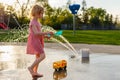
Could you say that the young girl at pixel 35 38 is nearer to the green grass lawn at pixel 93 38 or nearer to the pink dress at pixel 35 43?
the pink dress at pixel 35 43

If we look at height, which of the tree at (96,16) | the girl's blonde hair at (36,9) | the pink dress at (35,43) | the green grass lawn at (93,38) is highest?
the girl's blonde hair at (36,9)

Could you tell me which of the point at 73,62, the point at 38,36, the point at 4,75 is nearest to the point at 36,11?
the point at 38,36

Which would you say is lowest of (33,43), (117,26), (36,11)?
(117,26)

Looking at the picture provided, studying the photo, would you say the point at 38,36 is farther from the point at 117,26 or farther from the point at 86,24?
the point at 117,26

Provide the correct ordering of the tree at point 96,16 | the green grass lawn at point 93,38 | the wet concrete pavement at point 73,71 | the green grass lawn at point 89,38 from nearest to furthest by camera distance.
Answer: the wet concrete pavement at point 73,71 → the green grass lawn at point 93,38 → the green grass lawn at point 89,38 → the tree at point 96,16

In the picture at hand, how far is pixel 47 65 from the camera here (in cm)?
1140

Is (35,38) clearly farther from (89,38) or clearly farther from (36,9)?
(89,38)

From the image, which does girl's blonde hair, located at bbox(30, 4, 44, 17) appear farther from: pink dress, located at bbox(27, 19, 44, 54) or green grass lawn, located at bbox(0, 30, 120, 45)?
green grass lawn, located at bbox(0, 30, 120, 45)

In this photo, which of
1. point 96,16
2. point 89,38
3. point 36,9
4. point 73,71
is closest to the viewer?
point 36,9

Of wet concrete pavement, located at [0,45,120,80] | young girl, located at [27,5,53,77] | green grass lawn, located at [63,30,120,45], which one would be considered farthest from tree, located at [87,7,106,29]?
young girl, located at [27,5,53,77]

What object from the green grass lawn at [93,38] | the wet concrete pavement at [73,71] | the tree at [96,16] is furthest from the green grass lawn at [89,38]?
the tree at [96,16]

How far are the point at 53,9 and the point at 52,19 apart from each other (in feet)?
8.55

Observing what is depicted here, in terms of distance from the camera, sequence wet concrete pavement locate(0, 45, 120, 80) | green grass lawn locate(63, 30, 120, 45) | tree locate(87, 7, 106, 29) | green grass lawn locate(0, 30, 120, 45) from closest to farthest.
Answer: wet concrete pavement locate(0, 45, 120, 80) → green grass lawn locate(63, 30, 120, 45) → green grass lawn locate(0, 30, 120, 45) → tree locate(87, 7, 106, 29)

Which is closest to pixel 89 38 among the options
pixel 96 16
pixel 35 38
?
pixel 35 38
